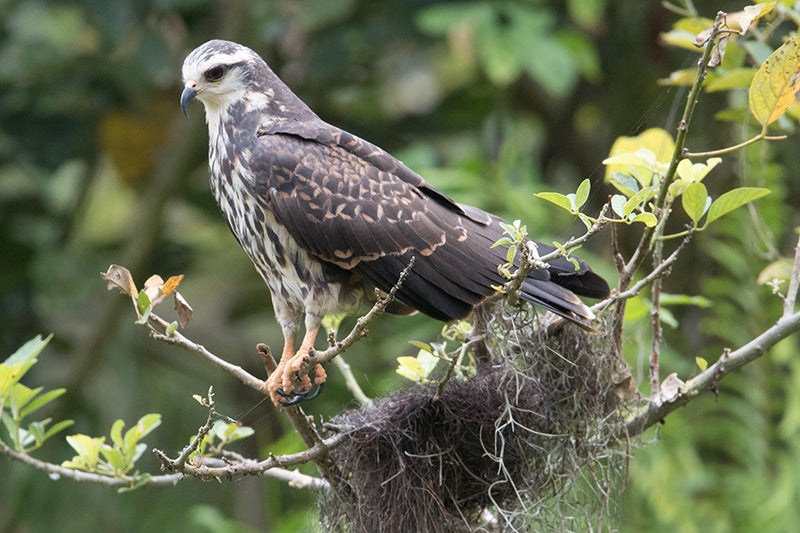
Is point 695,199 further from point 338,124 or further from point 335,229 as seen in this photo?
point 338,124

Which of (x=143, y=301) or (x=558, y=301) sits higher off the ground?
(x=143, y=301)

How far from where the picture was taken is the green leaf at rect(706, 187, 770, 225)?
2061mm

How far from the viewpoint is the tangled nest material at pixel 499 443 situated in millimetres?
2324

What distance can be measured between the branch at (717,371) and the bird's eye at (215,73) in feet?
5.29

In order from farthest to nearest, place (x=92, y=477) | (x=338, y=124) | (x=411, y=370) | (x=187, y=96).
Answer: (x=338, y=124) < (x=187, y=96) < (x=411, y=370) < (x=92, y=477)

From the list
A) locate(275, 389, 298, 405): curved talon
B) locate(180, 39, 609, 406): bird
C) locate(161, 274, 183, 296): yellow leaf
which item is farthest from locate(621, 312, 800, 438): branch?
locate(161, 274, 183, 296): yellow leaf

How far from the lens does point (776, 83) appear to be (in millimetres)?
2090

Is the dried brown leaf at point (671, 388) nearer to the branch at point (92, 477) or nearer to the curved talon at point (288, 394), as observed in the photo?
the curved talon at point (288, 394)

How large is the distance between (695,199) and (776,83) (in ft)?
1.06

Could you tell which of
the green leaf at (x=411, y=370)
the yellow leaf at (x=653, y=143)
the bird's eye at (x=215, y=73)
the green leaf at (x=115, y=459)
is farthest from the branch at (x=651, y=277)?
the bird's eye at (x=215, y=73)

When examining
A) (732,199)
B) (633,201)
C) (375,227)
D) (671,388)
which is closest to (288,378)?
(375,227)

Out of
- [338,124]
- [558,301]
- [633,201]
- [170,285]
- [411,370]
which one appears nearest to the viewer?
[633,201]

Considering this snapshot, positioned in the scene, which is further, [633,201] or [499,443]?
[499,443]

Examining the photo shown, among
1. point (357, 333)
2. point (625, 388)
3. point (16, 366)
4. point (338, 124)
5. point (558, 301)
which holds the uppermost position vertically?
point (357, 333)
